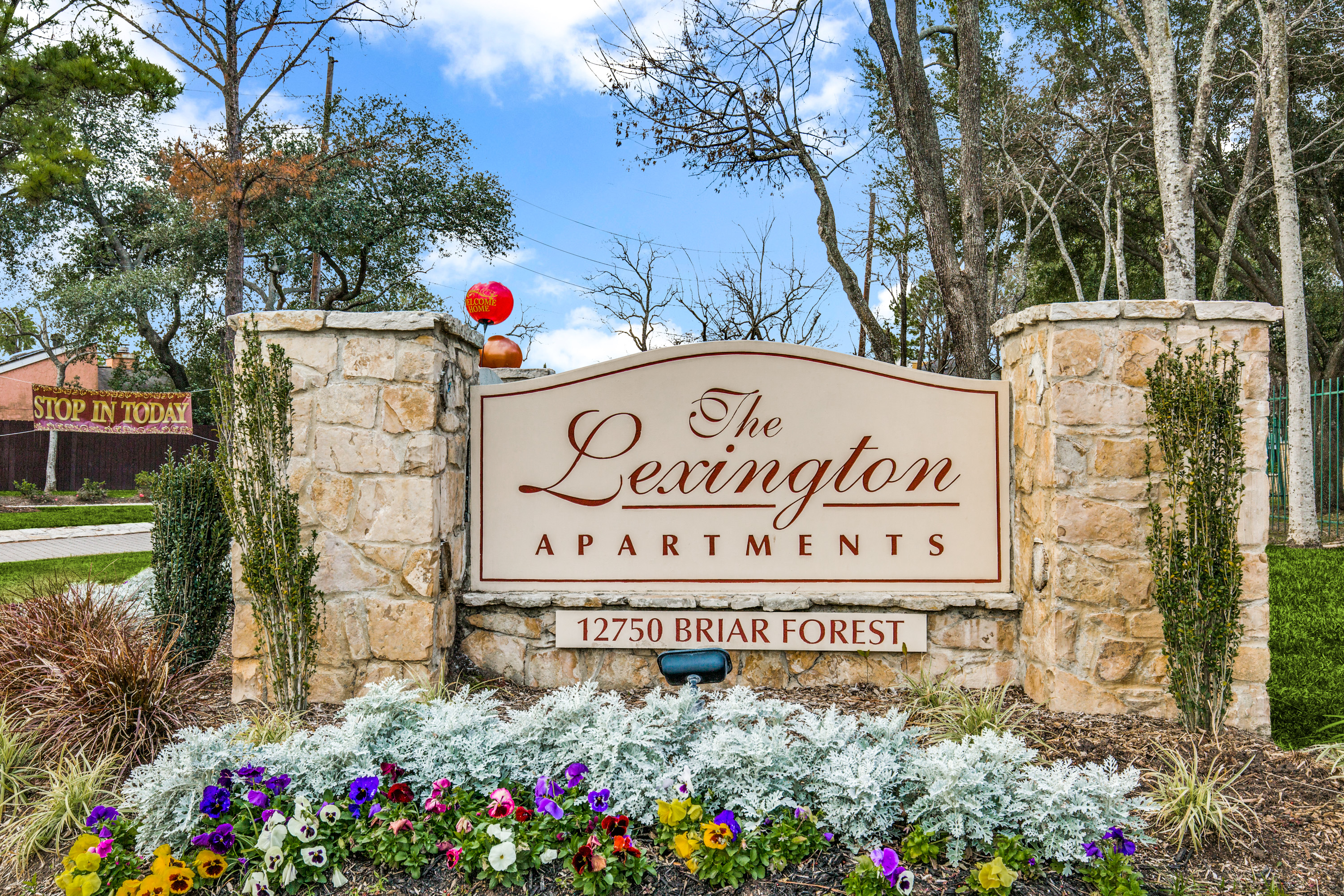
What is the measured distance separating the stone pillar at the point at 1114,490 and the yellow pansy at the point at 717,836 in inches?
80.2

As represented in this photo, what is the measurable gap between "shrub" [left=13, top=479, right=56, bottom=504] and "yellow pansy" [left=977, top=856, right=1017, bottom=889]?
19497 mm

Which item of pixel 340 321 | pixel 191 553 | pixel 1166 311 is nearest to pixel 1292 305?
pixel 1166 311

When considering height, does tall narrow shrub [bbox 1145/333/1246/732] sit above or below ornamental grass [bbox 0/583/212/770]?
above

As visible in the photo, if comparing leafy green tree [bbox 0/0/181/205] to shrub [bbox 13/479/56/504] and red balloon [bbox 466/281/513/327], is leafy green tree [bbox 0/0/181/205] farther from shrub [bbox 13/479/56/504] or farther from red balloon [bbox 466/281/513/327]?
red balloon [bbox 466/281/513/327]

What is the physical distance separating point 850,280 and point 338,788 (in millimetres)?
7794

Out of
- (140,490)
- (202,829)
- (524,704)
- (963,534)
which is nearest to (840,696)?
(963,534)

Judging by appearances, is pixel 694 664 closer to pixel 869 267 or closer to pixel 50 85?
pixel 869 267

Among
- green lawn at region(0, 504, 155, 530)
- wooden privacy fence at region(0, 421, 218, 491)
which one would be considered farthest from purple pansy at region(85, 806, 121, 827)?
wooden privacy fence at region(0, 421, 218, 491)

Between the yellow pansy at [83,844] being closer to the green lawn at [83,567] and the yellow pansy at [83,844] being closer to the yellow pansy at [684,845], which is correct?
the yellow pansy at [684,845]

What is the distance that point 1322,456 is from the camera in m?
11.9

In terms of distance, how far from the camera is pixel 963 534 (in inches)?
157

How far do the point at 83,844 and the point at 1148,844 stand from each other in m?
3.17

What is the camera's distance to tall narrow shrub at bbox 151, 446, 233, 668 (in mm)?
4254

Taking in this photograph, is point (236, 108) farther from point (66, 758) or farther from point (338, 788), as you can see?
point (338, 788)
